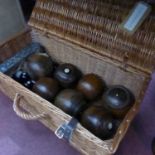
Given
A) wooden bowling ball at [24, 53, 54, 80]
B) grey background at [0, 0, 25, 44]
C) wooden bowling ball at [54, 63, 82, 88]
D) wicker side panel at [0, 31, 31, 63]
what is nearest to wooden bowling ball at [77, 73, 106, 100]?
wooden bowling ball at [54, 63, 82, 88]

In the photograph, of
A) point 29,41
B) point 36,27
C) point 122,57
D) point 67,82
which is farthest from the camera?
point 29,41

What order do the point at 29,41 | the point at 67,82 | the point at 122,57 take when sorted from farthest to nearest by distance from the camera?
the point at 29,41 → the point at 67,82 → the point at 122,57

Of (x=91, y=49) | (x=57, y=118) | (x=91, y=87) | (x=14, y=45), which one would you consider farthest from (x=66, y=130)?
(x=14, y=45)

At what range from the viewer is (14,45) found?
115 cm

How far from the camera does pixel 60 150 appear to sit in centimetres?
94

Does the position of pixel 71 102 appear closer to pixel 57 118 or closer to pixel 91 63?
pixel 57 118

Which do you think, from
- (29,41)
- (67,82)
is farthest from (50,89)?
Answer: (29,41)

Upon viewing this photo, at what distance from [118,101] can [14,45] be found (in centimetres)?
66

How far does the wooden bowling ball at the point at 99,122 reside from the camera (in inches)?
31.0

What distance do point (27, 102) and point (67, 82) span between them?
0.22 meters

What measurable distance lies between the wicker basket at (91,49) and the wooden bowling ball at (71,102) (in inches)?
3.2

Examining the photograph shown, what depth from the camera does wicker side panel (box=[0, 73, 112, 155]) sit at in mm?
679

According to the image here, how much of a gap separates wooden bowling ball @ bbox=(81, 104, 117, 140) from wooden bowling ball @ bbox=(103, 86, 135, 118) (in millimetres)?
44

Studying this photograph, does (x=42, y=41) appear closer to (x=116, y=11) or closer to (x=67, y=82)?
(x=67, y=82)
